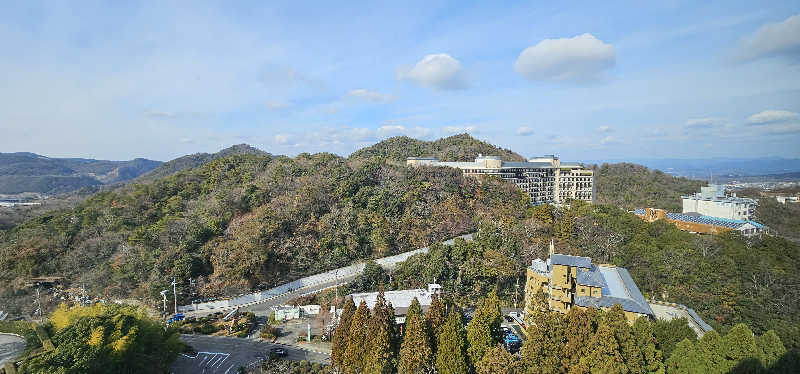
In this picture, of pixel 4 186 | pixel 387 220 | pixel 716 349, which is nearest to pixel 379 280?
pixel 387 220

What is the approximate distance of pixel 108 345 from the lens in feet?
47.1

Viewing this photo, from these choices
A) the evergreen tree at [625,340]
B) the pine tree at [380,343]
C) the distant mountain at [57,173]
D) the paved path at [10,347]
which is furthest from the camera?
the distant mountain at [57,173]

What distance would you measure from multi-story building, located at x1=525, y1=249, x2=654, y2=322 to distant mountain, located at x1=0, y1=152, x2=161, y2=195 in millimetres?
132189

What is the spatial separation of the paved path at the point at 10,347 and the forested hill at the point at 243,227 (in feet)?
21.8

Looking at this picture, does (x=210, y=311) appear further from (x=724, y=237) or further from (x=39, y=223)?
(x=724, y=237)

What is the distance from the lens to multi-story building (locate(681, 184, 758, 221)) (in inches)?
1583

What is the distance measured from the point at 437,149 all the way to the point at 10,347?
196ft

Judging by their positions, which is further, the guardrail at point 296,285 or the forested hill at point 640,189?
the forested hill at point 640,189

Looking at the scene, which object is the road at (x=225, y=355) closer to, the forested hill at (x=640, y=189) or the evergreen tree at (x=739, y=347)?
the evergreen tree at (x=739, y=347)

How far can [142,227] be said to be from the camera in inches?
1252

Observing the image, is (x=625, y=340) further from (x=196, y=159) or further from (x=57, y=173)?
(x=57, y=173)

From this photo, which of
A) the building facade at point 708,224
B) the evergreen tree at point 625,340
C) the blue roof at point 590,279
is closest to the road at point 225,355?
the evergreen tree at point 625,340

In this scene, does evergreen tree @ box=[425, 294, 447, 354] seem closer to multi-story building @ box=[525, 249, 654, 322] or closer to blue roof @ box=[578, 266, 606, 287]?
multi-story building @ box=[525, 249, 654, 322]

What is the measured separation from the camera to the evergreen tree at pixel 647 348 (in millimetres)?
14188
